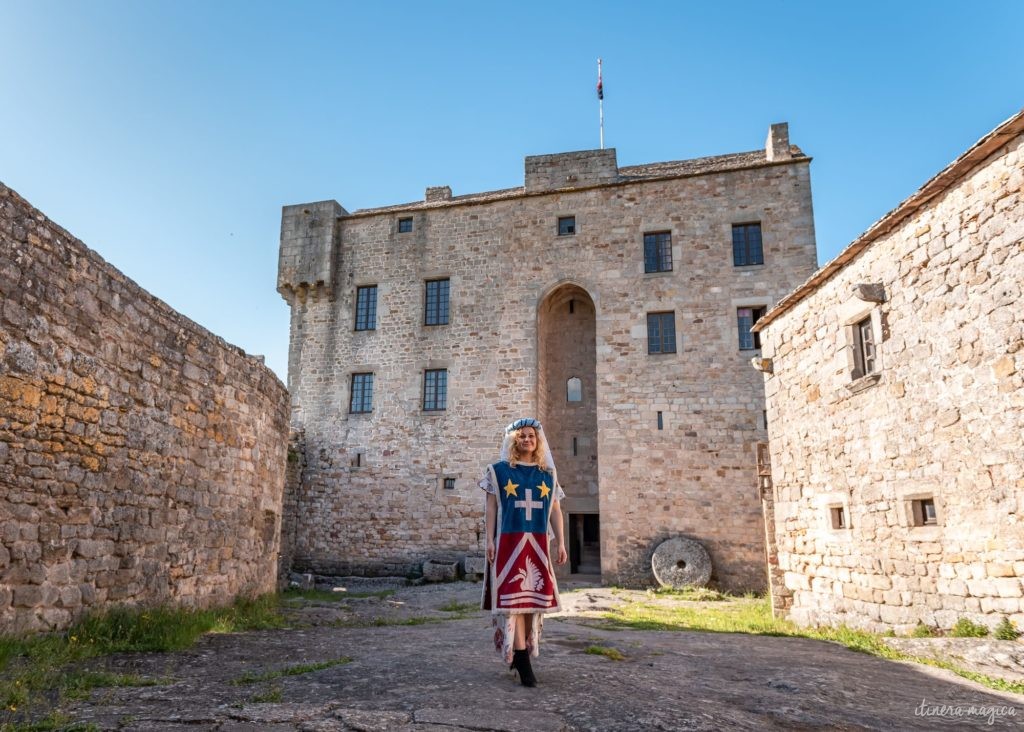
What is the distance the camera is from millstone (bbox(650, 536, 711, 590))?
15.9 meters

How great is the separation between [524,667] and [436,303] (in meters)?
16.3

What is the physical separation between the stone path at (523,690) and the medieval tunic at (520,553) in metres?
0.38

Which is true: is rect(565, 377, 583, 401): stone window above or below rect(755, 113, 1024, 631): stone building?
above

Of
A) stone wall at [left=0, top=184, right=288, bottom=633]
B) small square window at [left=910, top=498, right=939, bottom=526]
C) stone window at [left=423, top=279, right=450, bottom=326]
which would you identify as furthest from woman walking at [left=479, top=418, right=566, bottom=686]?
stone window at [left=423, top=279, right=450, bottom=326]

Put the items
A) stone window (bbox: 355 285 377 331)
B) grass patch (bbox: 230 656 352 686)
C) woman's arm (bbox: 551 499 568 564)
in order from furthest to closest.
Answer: stone window (bbox: 355 285 377 331)
woman's arm (bbox: 551 499 568 564)
grass patch (bbox: 230 656 352 686)

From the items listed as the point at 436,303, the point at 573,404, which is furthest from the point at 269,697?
the point at 436,303

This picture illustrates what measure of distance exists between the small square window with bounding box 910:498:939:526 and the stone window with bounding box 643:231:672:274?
11962mm

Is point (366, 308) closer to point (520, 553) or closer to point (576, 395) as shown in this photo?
point (576, 395)

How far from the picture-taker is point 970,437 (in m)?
6.56

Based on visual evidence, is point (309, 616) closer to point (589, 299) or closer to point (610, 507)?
point (610, 507)

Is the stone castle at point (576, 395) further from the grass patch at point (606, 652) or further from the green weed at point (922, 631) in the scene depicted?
the grass patch at point (606, 652)

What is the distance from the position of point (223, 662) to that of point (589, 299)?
52.1 feet

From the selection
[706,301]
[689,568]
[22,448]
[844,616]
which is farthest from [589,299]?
[22,448]

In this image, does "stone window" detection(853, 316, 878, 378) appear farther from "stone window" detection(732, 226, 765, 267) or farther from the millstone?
"stone window" detection(732, 226, 765, 267)
